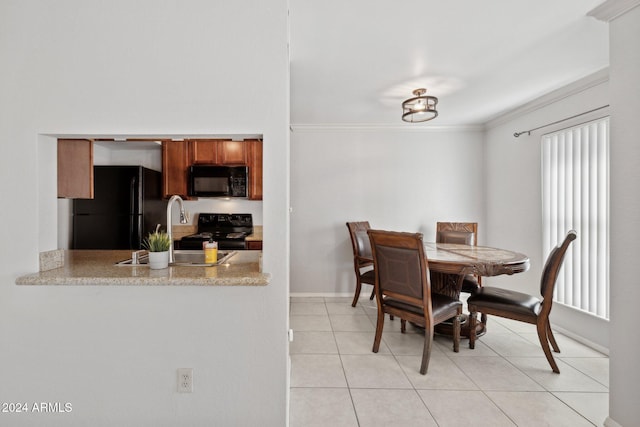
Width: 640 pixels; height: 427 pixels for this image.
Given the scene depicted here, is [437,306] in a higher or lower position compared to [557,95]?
lower

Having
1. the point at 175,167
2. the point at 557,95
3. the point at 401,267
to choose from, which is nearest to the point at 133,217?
the point at 175,167

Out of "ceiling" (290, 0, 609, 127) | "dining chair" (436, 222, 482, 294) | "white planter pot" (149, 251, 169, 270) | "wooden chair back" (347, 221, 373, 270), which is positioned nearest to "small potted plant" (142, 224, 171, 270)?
"white planter pot" (149, 251, 169, 270)

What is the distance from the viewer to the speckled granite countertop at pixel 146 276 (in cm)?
143

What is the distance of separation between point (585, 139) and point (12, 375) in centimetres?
453

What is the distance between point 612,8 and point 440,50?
0.97 metres

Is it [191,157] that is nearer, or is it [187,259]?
[187,259]

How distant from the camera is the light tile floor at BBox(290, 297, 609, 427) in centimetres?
180

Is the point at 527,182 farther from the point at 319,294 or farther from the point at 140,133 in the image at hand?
the point at 140,133

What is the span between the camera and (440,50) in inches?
91.3

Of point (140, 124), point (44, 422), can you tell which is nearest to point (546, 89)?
point (140, 124)

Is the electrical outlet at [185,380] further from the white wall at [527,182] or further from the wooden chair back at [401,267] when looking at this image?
the white wall at [527,182]

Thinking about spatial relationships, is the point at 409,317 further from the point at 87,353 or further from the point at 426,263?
the point at 87,353

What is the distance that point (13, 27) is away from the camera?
1.55 metres

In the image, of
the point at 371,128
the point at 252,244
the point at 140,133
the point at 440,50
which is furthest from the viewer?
the point at 371,128
